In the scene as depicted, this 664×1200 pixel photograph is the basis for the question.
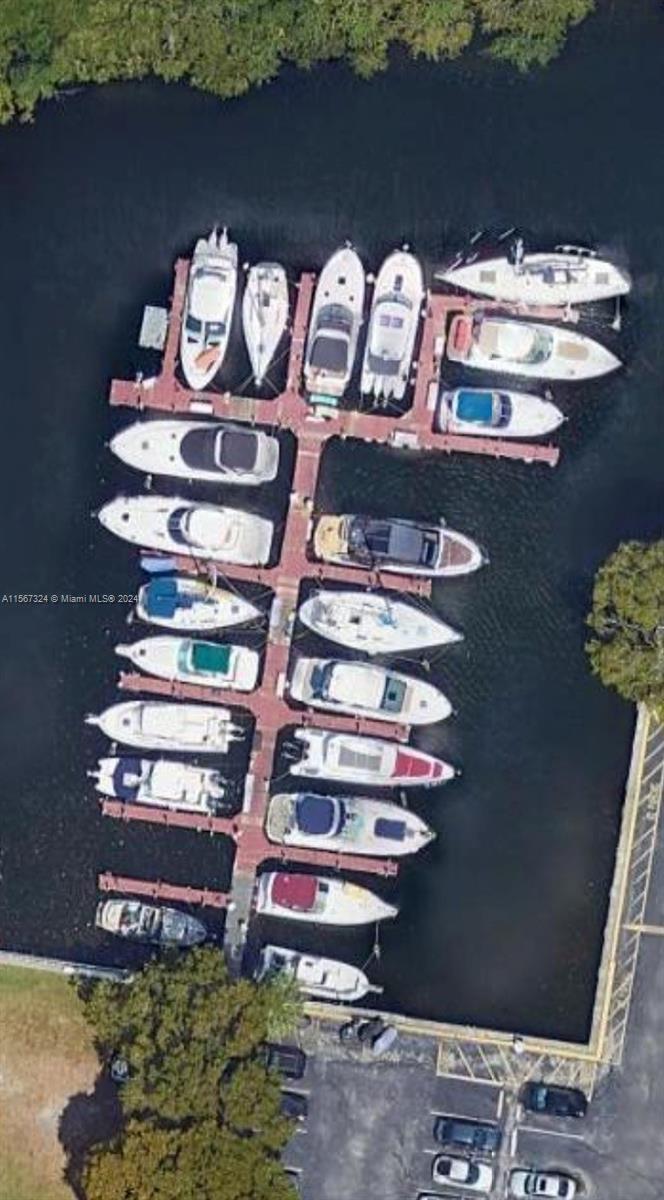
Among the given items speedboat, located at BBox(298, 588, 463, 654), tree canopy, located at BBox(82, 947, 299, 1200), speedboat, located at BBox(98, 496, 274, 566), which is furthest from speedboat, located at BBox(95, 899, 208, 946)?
speedboat, located at BBox(98, 496, 274, 566)

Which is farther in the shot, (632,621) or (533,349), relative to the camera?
(533,349)

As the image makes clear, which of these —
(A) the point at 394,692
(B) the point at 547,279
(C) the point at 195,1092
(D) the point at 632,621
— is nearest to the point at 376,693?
(A) the point at 394,692

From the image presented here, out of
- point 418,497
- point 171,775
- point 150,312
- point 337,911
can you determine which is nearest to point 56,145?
point 150,312

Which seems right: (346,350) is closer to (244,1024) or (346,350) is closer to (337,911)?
(337,911)

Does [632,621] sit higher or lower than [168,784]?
higher

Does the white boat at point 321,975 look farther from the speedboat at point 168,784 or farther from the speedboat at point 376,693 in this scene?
the speedboat at point 376,693

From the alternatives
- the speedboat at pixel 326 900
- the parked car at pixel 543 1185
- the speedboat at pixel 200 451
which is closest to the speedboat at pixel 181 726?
the speedboat at pixel 326 900

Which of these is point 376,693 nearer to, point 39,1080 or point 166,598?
point 166,598
